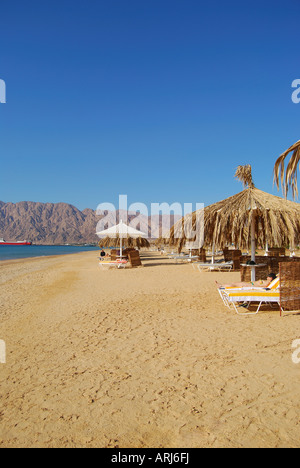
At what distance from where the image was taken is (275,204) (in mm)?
7793

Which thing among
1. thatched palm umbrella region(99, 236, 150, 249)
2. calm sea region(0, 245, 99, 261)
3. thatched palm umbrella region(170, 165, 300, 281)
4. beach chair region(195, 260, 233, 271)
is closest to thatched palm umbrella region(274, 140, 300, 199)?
thatched palm umbrella region(170, 165, 300, 281)

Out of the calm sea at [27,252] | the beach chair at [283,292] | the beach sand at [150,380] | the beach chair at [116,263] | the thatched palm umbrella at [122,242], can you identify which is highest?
the thatched palm umbrella at [122,242]

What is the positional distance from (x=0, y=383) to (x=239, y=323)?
3.40 metres

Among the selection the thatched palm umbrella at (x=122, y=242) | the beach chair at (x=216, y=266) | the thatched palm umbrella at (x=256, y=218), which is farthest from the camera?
the thatched palm umbrella at (x=122, y=242)

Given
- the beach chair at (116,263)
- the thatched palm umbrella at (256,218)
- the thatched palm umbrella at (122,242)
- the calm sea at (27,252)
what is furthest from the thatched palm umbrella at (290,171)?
the calm sea at (27,252)

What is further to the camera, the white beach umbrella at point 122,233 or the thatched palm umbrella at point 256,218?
the white beach umbrella at point 122,233

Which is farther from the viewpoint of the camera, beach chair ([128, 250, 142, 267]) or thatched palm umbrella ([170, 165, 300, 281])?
beach chair ([128, 250, 142, 267])

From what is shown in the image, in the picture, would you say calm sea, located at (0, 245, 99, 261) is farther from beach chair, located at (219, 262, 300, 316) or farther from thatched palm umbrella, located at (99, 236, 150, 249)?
beach chair, located at (219, 262, 300, 316)

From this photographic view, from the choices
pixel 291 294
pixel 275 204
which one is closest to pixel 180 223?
pixel 275 204

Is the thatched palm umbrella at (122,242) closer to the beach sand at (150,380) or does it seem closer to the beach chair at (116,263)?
the beach chair at (116,263)

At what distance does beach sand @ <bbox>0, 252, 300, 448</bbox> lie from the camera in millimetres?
2166

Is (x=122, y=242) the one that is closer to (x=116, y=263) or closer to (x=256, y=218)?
(x=116, y=263)

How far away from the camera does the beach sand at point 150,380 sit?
217 centimetres
